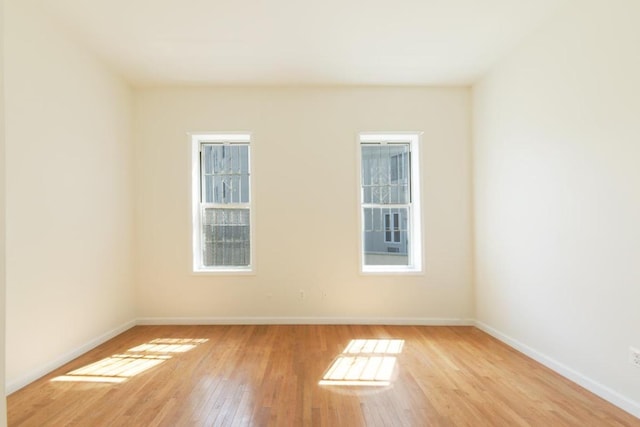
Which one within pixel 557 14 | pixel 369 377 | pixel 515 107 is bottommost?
pixel 369 377

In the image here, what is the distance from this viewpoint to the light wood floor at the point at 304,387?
218cm

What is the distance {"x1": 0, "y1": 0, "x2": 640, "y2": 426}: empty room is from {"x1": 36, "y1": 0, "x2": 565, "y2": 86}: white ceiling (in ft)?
0.08

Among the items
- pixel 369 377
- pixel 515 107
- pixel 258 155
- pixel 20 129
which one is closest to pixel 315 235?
pixel 258 155

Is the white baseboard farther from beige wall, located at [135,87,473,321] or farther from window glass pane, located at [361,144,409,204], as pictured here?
window glass pane, located at [361,144,409,204]

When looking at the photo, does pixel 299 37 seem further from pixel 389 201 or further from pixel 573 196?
pixel 573 196

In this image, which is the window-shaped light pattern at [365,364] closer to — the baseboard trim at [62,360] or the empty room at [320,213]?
the empty room at [320,213]

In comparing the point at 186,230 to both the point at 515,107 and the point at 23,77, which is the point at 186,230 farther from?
the point at 515,107

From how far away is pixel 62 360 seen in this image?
118 inches

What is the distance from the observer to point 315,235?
168 inches

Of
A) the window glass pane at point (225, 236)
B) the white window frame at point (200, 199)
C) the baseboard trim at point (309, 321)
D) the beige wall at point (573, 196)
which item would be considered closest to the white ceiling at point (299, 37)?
the beige wall at point (573, 196)

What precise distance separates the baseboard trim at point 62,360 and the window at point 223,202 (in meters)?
1.15

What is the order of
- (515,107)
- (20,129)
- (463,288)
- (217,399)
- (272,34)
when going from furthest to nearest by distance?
(463,288)
(515,107)
(272,34)
(20,129)
(217,399)

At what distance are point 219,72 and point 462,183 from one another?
3.24m

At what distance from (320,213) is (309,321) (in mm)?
1358
